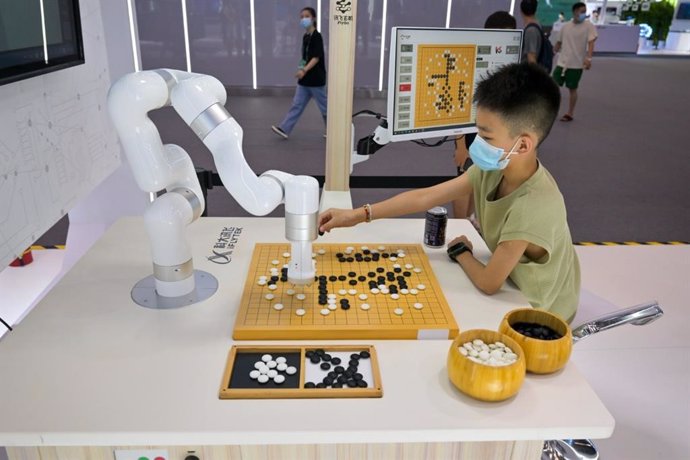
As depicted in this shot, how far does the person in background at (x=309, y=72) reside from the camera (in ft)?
17.2

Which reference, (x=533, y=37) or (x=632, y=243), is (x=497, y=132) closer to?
(x=632, y=243)

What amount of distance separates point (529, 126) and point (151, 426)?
104 centimetres

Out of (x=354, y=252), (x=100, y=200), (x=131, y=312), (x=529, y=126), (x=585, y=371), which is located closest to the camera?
(x=131, y=312)

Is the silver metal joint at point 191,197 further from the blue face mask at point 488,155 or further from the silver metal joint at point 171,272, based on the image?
the blue face mask at point 488,155

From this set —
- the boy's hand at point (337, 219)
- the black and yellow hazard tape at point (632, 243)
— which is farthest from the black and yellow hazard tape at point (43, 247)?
the black and yellow hazard tape at point (632, 243)

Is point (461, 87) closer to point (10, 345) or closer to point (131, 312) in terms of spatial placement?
point (131, 312)

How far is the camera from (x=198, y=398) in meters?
0.92

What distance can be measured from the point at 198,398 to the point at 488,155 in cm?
87

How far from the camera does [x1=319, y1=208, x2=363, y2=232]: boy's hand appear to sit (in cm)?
152

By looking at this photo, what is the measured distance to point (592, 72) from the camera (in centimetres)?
1084

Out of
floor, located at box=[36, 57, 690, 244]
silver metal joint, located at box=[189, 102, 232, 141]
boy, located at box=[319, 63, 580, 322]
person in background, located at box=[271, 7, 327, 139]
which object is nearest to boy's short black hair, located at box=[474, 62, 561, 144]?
boy, located at box=[319, 63, 580, 322]

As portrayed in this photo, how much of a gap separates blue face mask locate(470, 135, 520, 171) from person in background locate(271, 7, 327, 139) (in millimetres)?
4166

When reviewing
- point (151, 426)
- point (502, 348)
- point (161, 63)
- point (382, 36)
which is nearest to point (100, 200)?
point (151, 426)

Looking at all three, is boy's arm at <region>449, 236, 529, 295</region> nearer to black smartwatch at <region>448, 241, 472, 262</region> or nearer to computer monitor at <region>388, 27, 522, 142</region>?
black smartwatch at <region>448, 241, 472, 262</region>
